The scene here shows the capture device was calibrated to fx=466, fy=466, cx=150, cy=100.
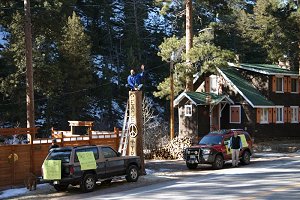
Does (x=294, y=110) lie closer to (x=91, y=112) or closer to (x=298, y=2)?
(x=298, y=2)

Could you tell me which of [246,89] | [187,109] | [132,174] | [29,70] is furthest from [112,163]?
[246,89]

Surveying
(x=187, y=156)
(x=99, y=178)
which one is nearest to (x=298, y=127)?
(x=187, y=156)

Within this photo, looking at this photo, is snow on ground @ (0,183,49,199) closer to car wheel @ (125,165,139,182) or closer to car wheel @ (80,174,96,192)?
car wheel @ (80,174,96,192)

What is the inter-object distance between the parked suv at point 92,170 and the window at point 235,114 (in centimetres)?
2417

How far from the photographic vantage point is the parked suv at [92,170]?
56.8 ft

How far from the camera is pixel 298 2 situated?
48.4 meters

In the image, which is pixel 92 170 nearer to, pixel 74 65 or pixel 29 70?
pixel 29 70

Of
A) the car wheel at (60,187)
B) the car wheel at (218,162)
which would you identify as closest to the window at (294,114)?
the car wheel at (218,162)

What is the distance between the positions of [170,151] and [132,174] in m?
10.8

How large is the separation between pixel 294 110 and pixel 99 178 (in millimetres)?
32972

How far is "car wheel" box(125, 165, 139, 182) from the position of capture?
19.7 metres

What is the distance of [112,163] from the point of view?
62.3ft

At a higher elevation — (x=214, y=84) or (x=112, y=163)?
(x=214, y=84)

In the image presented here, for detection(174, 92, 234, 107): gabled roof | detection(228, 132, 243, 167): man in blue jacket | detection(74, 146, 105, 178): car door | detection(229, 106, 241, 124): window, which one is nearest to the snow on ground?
detection(74, 146, 105, 178): car door
